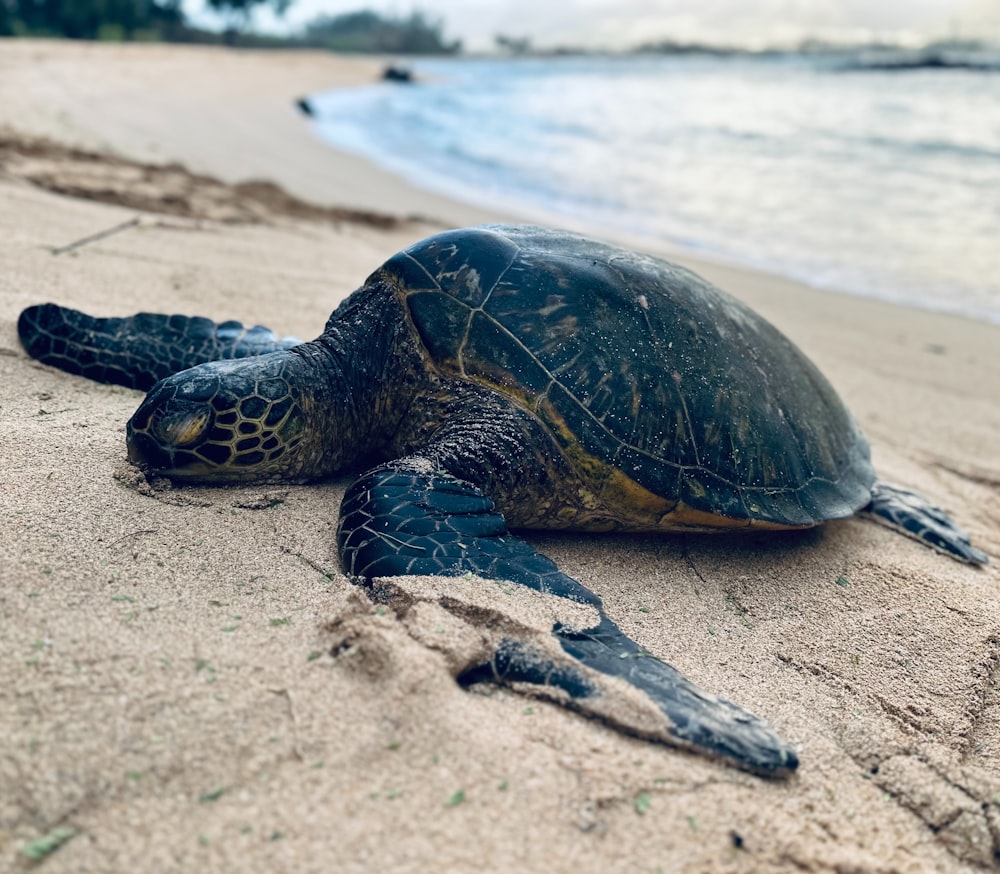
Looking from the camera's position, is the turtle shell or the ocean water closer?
the turtle shell

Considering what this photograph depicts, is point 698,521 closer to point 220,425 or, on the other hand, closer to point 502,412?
point 502,412

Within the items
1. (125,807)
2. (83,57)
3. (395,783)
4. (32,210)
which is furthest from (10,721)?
(83,57)

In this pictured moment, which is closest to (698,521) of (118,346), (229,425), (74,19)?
(229,425)

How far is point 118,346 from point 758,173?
1090 centimetres

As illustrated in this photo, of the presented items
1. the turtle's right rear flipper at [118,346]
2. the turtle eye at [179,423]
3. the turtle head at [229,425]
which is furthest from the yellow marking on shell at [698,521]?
the turtle's right rear flipper at [118,346]

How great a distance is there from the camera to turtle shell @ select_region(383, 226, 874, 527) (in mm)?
2406

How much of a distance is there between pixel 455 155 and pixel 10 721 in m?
12.3

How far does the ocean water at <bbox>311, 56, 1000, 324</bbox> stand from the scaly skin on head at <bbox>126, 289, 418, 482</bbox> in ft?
17.4

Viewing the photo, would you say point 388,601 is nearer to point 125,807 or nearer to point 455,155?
point 125,807

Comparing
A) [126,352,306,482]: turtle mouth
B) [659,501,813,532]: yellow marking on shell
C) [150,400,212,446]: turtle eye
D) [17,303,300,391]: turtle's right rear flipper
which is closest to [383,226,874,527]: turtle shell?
[659,501,813,532]: yellow marking on shell

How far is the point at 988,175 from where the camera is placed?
1138 cm

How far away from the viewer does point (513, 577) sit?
2.00 meters

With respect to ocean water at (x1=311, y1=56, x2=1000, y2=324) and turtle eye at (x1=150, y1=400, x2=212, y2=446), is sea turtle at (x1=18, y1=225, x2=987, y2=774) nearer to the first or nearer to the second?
turtle eye at (x1=150, y1=400, x2=212, y2=446)

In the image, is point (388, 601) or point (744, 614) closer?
point (388, 601)
